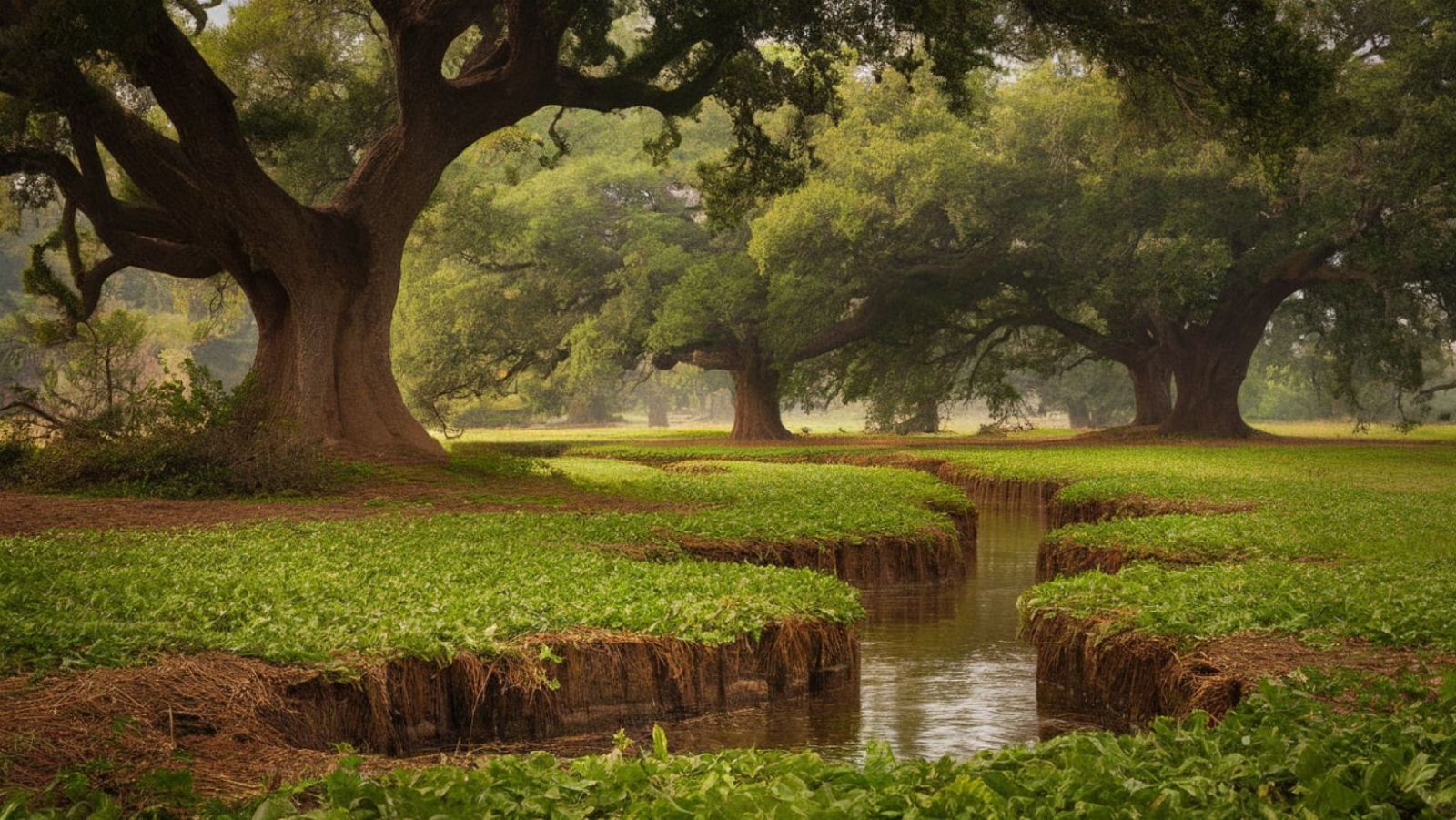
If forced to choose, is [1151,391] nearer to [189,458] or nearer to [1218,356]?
[1218,356]

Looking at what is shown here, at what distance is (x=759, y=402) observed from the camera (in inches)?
1970

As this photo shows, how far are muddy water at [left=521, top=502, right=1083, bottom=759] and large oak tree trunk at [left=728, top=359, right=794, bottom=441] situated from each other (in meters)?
34.5

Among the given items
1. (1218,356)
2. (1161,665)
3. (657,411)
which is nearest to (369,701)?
(1161,665)

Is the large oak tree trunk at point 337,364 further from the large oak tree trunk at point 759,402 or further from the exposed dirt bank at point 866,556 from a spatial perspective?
the large oak tree trunk at point 759,402

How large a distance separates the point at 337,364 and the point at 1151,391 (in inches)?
1280

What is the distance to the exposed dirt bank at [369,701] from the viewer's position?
6199mm

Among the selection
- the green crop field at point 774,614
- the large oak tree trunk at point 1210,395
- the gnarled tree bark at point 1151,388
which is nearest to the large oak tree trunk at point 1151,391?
the gnarled tree bark at point 1151,388

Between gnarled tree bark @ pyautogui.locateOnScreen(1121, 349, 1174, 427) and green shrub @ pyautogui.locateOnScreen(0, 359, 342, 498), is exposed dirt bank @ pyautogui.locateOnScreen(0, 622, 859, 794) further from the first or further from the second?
gnarled tree bark @ pyautogui.locateOnScreen(1121, 349, 1174, 427)

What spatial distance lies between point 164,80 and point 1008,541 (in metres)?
16.5

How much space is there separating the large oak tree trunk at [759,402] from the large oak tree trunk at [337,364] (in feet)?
80.0

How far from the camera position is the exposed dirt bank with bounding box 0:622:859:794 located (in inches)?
244

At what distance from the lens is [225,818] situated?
16.3 feet

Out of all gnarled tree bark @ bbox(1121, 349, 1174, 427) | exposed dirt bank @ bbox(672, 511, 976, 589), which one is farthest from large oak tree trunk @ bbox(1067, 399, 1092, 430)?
exposed dirt bank @ bbox(672, 511, 976, 589)

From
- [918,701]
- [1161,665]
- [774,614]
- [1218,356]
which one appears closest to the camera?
[1161,665]
